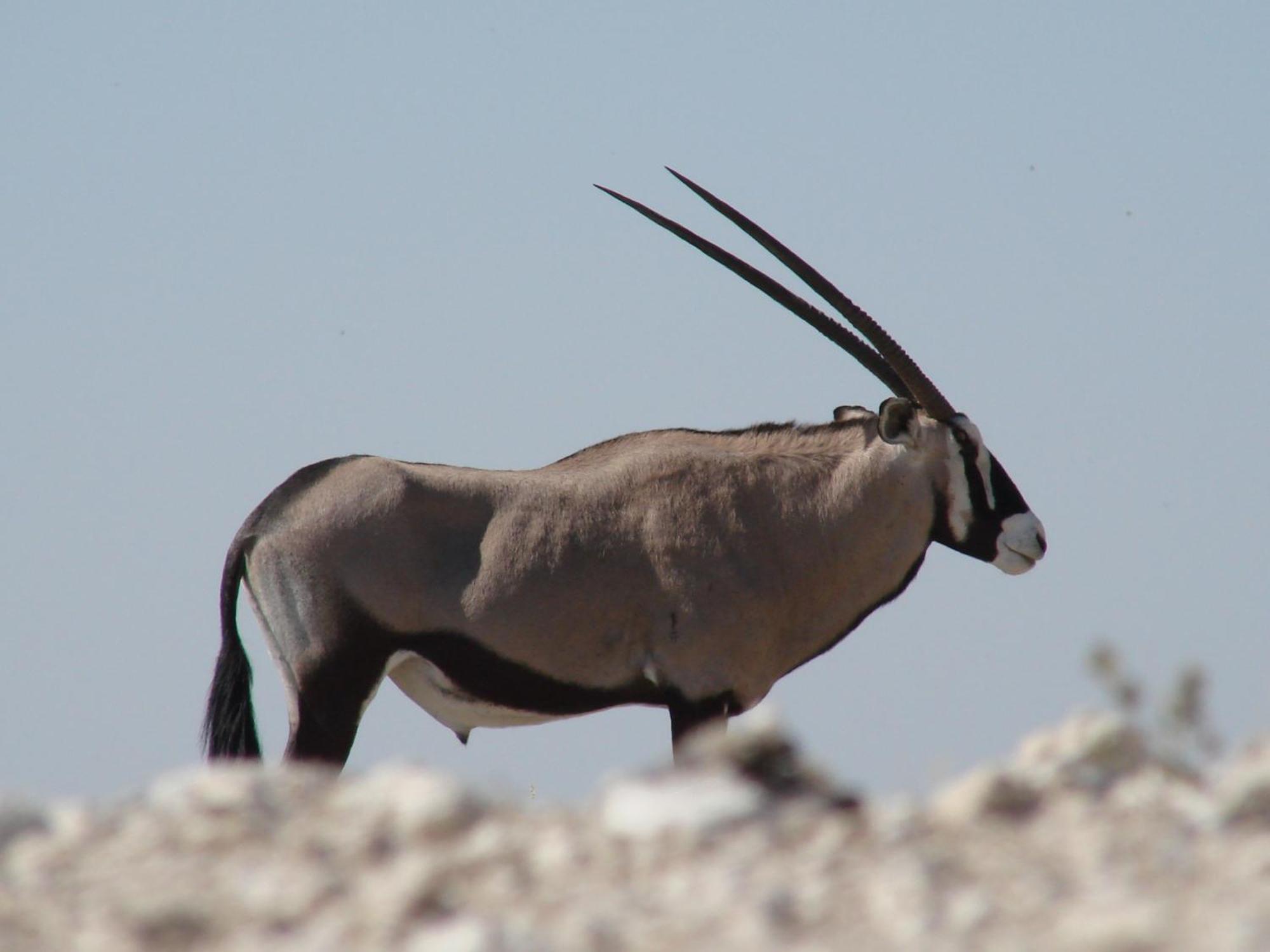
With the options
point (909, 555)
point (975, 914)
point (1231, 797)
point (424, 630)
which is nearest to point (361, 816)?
point (975, 914)

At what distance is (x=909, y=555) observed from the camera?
30.7 ft

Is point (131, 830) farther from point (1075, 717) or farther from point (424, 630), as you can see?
point (424, 630)

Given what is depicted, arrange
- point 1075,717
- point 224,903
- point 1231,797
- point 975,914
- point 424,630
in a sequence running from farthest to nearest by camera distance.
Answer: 1. point 424,630
2. point 1075,717
3. point 1231,797
4. point 224,903
5. point 975,914

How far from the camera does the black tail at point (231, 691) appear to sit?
8.31m

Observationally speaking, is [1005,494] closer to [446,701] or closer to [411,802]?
[446,701]

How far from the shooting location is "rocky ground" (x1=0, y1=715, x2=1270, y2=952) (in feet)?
10.3

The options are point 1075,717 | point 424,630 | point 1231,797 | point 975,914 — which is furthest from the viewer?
point 424,630

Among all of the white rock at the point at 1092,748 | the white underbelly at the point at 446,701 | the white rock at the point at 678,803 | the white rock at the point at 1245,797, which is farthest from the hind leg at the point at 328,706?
the white rock at the point at 1245,797

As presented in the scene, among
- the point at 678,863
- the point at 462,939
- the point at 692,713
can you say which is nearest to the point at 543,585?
the point at 692,713

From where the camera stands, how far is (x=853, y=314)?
9.80 metres

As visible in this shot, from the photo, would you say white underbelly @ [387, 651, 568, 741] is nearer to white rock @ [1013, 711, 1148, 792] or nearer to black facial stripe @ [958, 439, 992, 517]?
black facial stripe @ [958, 439, 992, 517]

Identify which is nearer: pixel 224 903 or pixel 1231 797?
pixel 224 903

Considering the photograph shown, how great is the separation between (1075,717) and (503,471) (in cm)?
416

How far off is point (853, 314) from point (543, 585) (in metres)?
2.38
